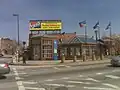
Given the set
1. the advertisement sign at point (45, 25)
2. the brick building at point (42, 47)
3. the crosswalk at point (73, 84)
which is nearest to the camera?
the crosswalk at point (73, 84)

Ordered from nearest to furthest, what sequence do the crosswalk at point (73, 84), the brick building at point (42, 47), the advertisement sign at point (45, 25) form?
the crosswalk at point (73, 84), the brick building at point (42, 47), the advertisement sign at point (45, 25)

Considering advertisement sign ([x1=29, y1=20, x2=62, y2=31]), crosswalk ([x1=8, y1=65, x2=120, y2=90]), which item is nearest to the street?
crosswalk ([x1=8, y1=65, x2=120, y2=90])

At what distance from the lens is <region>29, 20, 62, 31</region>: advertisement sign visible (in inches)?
2454

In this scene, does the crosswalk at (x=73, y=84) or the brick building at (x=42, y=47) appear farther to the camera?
the brick building at (x=42, y=47)

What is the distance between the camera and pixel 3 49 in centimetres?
16075

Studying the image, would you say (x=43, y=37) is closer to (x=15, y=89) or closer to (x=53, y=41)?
(x=53, y=41)

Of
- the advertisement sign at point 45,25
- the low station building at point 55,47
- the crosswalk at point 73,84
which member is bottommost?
the crosswalk at point 73,84

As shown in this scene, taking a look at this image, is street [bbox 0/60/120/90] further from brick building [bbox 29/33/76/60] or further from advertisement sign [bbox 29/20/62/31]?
advertisement sign [bbox 29/20/62/31]

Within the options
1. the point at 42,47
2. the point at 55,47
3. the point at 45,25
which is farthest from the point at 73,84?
the point at 45,25

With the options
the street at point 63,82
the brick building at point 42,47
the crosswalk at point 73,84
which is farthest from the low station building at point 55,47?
the crosswalk at point 73,84

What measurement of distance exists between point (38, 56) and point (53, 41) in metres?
4.23

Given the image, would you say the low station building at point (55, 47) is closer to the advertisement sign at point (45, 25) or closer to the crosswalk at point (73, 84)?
the advertisement sign at point (45, 25)

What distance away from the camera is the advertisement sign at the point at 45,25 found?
62.3 meters

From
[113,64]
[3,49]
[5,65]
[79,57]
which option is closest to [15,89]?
[5,65]
